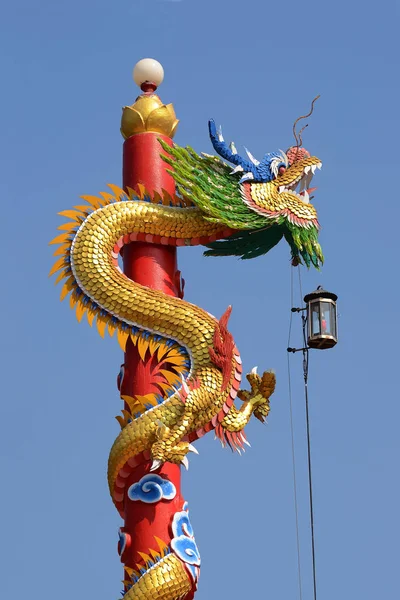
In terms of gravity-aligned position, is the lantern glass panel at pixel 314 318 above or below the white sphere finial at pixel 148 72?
below

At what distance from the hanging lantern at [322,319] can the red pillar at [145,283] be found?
146 cm

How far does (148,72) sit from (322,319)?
344 cm

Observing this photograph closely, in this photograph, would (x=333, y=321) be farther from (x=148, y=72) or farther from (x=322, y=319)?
(x=148, y=72)

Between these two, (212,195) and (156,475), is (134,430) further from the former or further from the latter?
(212,195)

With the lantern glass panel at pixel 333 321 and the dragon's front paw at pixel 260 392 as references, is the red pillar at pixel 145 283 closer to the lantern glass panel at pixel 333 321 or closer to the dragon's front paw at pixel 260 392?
the dragon's front paw at pixel 260 392

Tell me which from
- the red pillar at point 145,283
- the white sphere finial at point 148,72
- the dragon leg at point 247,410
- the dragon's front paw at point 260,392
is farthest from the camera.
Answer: the white sphere finial at point 148,72

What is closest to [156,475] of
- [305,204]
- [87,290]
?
[87,290]

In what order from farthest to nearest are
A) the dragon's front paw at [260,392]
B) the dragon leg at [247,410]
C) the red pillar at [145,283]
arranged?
the dragon's front paw at [260,392] → the dragon leg at [247,410] → the red pillar at [145,283]

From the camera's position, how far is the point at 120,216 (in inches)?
672

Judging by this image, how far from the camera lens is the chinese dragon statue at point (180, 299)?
1606 cm

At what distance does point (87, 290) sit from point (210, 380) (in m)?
1.53

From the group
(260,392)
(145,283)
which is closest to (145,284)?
(145,283)

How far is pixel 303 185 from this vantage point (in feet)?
58.3

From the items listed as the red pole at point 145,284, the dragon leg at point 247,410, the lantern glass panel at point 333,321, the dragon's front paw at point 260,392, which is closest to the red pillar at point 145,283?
the red pole at point 145,284
